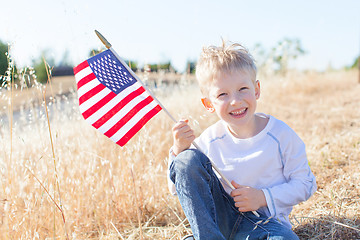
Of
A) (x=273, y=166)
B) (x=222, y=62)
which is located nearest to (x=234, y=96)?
(x=222, y=62)

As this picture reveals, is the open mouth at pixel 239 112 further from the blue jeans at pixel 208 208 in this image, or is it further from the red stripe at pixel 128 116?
the red stripe at pixel 128 116

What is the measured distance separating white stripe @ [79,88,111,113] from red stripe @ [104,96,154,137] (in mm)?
172

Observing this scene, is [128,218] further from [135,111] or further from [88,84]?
[88,84]

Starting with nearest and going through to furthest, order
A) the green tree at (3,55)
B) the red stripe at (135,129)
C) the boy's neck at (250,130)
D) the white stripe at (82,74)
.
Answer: the white stripe at (82,74) → the red stripe at (135,129) → the boy's neck at (250,130) → the green tree at (3,55)

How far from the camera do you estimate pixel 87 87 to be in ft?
6.53

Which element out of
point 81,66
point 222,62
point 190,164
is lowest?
point 190,164

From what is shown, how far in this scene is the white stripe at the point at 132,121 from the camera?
2.07m

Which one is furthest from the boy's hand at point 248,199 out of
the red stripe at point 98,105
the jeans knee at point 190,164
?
the red stripe at point 98,105

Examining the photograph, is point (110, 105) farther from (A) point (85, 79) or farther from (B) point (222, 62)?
(B) point (222, 62)

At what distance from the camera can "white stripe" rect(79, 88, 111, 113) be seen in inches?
78.0

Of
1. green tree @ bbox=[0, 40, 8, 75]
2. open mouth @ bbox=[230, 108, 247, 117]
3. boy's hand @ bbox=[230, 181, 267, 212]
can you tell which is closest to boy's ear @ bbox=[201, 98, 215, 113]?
open mouth @ bbox=[230, 108, 247, 117]

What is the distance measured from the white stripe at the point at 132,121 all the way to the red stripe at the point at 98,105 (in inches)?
7.0

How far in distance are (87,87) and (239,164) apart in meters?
0.99

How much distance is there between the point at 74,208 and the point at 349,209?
1.92m
